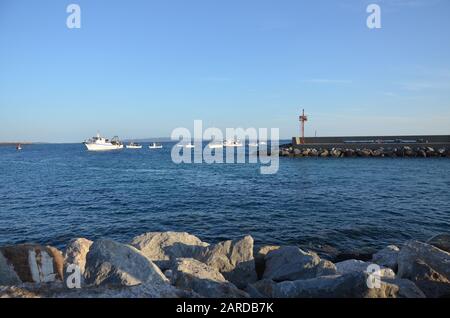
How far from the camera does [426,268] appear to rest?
23.5ft

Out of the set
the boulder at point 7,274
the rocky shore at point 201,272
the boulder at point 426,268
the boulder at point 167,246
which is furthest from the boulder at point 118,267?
the boulder at point 426,268

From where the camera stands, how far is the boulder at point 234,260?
866 cm

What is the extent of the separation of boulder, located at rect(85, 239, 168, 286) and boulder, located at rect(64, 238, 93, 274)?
959mm

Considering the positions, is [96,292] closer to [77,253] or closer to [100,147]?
[77,253]

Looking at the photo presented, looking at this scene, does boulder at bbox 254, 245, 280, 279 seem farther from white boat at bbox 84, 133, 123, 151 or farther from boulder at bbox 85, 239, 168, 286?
white boat at bbox 84, 133, 123, 151

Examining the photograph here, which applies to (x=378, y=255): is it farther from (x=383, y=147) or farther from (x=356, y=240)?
(x=383, y=147)

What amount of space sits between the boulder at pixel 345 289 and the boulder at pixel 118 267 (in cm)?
250

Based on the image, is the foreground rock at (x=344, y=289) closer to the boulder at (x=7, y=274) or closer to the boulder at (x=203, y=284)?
the boulder at (x=203, y=284)

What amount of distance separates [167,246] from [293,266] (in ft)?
12.3

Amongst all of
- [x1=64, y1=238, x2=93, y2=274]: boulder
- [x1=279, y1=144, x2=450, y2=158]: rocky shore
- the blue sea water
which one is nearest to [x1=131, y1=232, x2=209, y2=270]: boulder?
[x1=64, y1=238, x2=93, y2=274]: boulder

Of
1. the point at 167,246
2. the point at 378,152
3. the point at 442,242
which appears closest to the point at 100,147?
the point at 378,152

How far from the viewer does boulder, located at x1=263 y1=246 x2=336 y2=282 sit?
26.4 feet

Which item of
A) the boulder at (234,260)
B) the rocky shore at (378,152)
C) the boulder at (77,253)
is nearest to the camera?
the boulder at (77,253)

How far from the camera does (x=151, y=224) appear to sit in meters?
17.3
